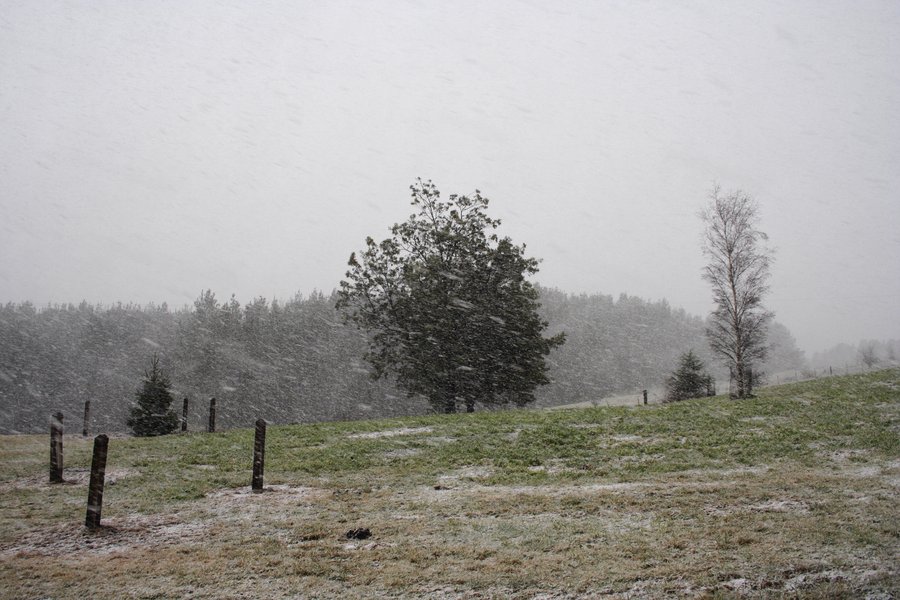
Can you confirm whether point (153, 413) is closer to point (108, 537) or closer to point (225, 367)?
point (108, 537)

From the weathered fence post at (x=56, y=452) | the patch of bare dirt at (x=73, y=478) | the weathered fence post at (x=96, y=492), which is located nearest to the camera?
the weathered fence post at (x=96, y=492)

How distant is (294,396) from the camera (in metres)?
79.1

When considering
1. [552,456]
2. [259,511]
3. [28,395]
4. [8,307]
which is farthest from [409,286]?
[8,307]

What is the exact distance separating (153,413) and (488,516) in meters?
29.3

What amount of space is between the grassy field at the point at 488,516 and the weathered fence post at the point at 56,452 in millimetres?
370

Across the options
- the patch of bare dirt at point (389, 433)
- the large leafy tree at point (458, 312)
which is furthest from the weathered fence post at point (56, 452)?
the large leafy tree at point (458, 312)

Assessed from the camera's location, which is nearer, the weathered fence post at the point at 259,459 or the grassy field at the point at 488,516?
the grassy field at the point at 488,516

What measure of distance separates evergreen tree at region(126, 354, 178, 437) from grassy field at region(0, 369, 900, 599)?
14.9 metres

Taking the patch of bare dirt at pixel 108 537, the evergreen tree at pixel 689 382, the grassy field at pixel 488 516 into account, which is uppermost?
the evergreen tree at pixel 689 382

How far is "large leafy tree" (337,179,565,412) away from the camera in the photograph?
31672 mm

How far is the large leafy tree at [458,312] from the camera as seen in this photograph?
31672 millimetres

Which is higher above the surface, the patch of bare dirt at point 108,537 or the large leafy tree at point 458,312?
the large leafy tree at point 458,312

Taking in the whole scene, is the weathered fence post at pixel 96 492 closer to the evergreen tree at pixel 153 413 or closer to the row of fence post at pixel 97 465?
the row of fence post at pixel 97 465

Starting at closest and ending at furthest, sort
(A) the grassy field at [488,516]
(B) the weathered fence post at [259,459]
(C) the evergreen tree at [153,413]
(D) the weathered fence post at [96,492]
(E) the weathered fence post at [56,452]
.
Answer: (A) the grassy field at [488,516] < (D) the weathered fence post at [96,492] < (B) the weathered fence post at [259,459] < (E) the weathered fence post at [56,452] < (C) the evergreen tree at [153,413]
